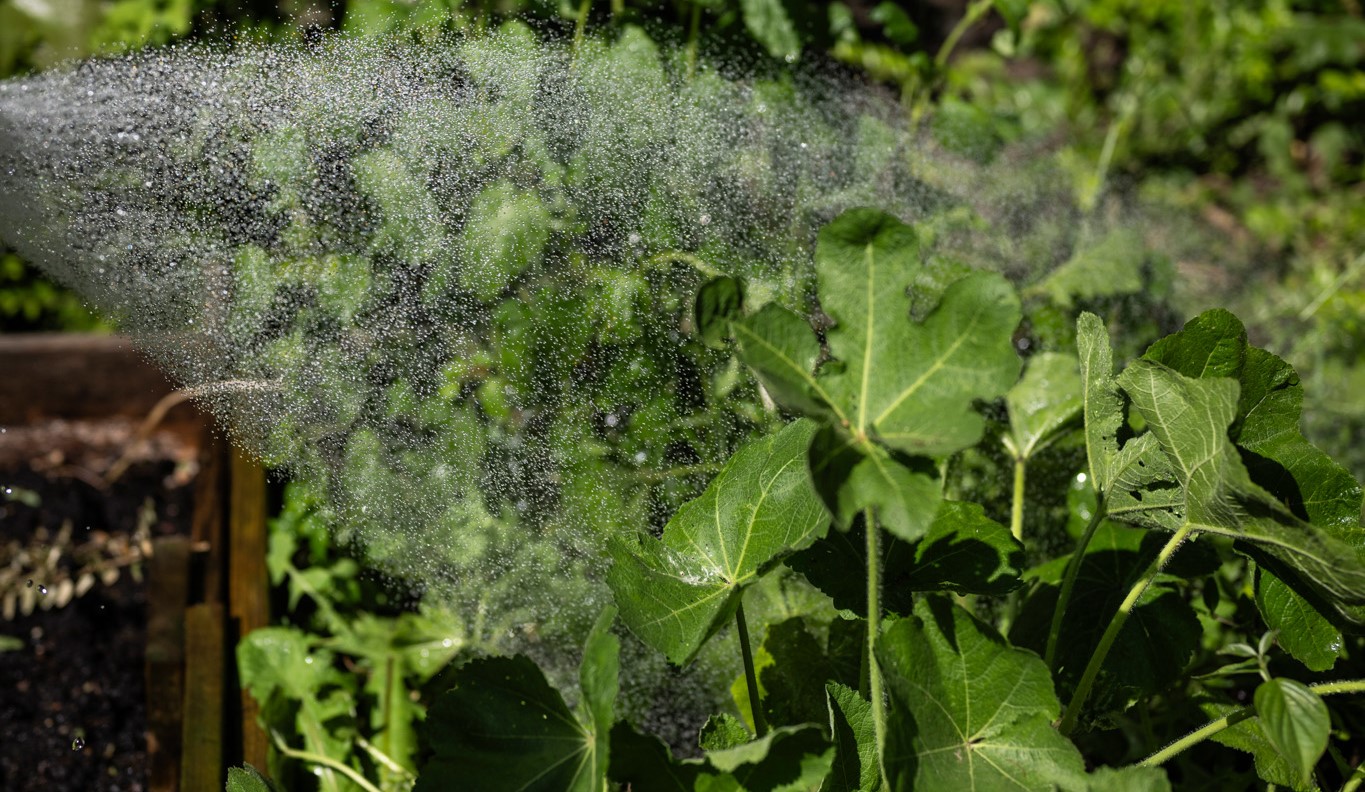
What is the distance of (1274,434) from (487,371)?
81cm

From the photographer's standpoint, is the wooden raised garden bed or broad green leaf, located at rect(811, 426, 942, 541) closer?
broad green leaf, located at rect(811, 426, 942, 541)

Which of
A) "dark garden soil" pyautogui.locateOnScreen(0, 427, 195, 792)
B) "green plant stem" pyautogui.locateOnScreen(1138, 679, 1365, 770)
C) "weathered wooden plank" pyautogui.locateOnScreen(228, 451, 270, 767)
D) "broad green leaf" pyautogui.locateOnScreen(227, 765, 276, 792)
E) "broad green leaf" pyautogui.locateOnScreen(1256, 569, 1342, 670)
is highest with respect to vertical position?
"broad green leaf" pyautogui.locateOnScreen(1256, 569, 1342, 670)

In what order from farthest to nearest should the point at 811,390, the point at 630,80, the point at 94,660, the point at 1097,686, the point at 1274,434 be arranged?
1. the point at 94,660
2. the point at 630,80
3. the point at 1097,686
4. the point at 1274,434
5. the point at 811,390

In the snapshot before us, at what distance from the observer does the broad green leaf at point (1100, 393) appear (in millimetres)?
786

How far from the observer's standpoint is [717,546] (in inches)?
34.3

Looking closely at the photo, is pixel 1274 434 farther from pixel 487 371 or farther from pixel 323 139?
pixel 323 139

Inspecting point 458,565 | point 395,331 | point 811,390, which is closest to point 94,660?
point 458,565

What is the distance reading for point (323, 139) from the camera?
1.11 m

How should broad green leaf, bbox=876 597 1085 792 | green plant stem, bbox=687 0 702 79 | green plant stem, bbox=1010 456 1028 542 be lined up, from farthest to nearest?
1. green plant stem, bbox=687 0 702 79
2. green plant stem, bbox=1010 456 1028 542
3. broad green leaf, bbox=876 597 1085 792

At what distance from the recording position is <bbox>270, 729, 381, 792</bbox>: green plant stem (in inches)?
44.8

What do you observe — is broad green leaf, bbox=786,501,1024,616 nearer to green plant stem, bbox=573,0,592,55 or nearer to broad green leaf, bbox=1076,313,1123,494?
broad green leaf, bbox=1076,313,1123,494

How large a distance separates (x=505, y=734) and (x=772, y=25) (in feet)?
3.83

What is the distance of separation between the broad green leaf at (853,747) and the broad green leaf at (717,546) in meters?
0.11

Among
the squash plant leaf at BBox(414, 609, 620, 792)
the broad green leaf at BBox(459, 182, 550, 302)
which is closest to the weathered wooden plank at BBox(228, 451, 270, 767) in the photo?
the broad green leaf at BBox(459, 182, 550, 302)
